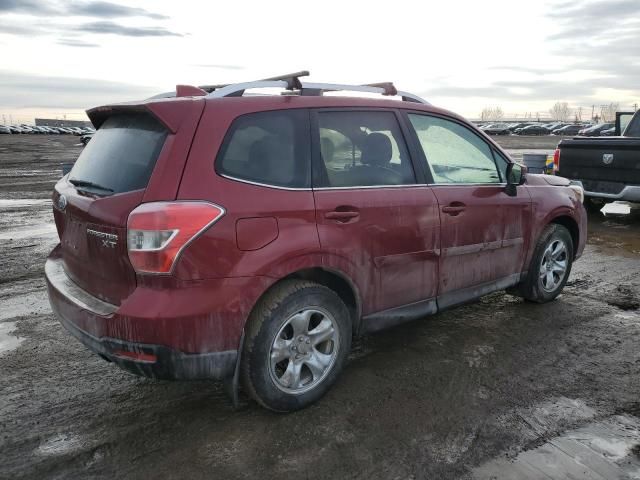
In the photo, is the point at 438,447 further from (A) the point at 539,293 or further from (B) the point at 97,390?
(A) the point at 539,293

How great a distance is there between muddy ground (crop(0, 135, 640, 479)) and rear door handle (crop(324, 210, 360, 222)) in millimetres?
1108

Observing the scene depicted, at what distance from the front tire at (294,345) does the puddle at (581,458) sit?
1.03 meters

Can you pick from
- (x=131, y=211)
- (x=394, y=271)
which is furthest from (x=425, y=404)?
(x=131, y=211)

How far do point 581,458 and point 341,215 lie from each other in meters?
1.80

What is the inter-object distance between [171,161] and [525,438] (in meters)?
2.38

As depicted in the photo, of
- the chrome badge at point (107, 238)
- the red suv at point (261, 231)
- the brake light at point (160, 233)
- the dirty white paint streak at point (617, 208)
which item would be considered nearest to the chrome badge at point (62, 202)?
the red suv at point (261, 231)

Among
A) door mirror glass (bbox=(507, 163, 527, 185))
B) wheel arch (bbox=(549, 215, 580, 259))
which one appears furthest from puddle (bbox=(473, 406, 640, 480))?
wheel arch (bbox=(549, 215, 580, 259))

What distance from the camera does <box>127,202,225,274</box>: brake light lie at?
267 centimetres

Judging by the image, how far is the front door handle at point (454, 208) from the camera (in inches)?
153

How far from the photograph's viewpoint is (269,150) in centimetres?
310

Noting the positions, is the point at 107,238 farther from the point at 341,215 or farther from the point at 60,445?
the point at 341,215

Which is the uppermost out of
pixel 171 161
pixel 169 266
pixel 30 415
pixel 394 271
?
pixel 171 161

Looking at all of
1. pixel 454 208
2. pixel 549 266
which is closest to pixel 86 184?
pixel 454 208

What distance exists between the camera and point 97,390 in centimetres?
353
